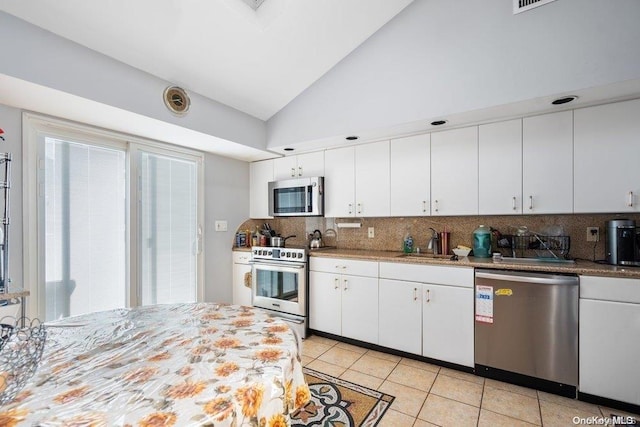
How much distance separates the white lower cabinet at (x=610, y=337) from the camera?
6.12 feet

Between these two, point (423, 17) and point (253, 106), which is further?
point (253, 106)

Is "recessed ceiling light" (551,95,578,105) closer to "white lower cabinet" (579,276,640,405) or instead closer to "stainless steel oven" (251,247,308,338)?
"white lower cabinet" (579,276,640,405)

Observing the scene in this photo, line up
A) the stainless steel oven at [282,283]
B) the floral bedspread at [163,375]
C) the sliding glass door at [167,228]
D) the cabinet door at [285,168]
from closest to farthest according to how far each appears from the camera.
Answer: the floral bedspread at [163,375] < the sliding glass door at [167,228] < the stainless steel oven at [282,283] < the cabinet door at [285,168]

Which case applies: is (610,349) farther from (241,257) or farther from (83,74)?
(83,74)

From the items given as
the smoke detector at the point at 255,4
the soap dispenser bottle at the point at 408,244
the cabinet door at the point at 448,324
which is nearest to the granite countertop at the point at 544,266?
the cabinet door at the point at 448,324

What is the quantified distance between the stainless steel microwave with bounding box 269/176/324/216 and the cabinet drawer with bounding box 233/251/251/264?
24.9 inches

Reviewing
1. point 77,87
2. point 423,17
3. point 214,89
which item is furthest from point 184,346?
point 423,17

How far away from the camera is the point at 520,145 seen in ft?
7.86

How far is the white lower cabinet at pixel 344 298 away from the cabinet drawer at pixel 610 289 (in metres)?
1.54

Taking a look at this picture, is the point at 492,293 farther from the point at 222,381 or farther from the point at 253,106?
the point at 253,106

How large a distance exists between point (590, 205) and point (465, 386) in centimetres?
169

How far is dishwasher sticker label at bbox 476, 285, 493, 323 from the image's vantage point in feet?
7.48

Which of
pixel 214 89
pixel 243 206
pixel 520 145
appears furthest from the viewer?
pixel 243 206

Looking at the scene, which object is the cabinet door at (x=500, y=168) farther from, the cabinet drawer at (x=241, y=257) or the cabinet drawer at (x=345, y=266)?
the cabinet drawer at (x=241, y=257)
